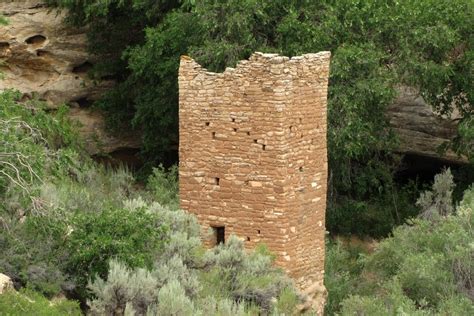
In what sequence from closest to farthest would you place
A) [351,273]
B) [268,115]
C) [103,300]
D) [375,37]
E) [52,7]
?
[103,300] < [268,115] < [351,273] < [375,37] < [52,7]

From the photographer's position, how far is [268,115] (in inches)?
560

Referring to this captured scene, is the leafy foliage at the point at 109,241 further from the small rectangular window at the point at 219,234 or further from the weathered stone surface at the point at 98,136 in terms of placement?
the weathered stone surface at the point at 98,136

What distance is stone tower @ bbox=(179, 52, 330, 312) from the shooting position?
14.2 meters

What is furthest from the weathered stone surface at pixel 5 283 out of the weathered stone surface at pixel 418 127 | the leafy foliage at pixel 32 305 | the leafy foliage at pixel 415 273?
the weathered stone surface at pixel 418 127

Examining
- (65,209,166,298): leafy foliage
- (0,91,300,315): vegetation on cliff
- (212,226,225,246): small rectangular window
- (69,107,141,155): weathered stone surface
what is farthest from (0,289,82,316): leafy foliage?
(69,107,141,155): weathered stone surface

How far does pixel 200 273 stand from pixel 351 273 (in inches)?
213

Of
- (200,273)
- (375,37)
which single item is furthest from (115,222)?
(375,37)

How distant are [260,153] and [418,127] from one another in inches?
340

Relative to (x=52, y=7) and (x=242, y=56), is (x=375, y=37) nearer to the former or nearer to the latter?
(x=242, y=56)

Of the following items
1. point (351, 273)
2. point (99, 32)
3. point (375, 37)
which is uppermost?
point (375, 37)

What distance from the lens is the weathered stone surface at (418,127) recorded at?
22125 millimetres

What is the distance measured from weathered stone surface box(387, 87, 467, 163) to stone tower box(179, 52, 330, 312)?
7.71 m

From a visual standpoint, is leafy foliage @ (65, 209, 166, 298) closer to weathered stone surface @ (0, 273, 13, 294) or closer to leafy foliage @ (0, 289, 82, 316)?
leafy foliage @ (0, 289, 82, 316)

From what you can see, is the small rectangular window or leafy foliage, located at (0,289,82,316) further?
the small rectangular window
